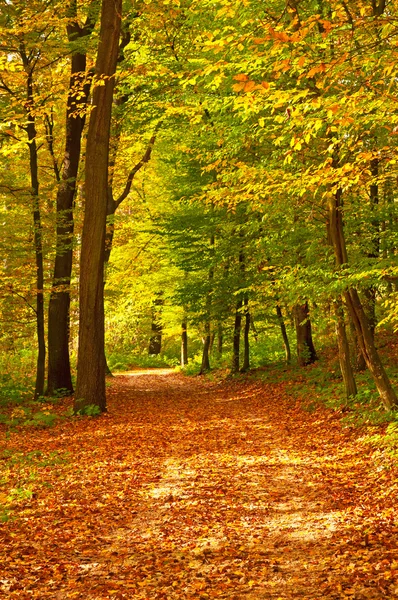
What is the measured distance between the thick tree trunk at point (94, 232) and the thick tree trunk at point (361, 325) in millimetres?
4902

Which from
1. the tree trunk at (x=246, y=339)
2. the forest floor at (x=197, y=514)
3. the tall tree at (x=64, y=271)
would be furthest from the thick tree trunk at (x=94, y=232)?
the tree trunk at (x=246, y=339)

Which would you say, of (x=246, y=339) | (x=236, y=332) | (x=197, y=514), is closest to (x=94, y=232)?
(x=197, y=514)

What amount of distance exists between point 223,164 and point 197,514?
6.59m

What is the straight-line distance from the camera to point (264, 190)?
8.89 metres

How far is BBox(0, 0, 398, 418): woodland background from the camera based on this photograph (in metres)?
7.13

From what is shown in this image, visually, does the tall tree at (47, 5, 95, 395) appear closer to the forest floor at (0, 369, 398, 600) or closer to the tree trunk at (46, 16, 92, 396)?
the tree trunk at (46, 16, 92, 396)

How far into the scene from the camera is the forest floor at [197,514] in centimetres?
436

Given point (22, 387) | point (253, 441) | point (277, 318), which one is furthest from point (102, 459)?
point (277, 318)

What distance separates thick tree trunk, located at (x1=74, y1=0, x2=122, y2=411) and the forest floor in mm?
1361

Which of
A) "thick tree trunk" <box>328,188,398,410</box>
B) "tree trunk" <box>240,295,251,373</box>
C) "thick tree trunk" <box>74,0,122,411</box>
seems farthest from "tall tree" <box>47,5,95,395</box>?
"thick tree trunk" <box>328,188,398,410</box>

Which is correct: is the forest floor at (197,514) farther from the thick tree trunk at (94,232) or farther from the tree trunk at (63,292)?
the tree trunk at (63,292)

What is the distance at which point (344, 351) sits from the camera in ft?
35.7

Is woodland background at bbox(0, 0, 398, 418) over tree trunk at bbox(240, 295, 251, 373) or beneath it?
over

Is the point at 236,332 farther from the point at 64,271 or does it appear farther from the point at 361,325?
the point at 361,325
